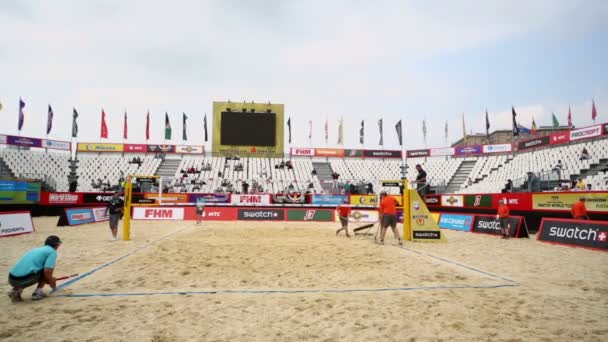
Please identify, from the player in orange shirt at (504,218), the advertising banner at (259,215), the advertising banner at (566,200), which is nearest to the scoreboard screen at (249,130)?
the advertising banner at (259,215)

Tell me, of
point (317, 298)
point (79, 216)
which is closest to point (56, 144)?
point (79, 216)

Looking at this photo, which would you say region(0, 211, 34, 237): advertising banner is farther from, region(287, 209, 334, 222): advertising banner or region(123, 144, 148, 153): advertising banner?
region(123, 144, 148, 153): advertising banner

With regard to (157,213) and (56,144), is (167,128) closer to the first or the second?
(56,144)

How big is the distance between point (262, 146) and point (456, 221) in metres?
24.0

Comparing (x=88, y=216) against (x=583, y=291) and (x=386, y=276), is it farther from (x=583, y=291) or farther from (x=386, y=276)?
(x=583, y=291)

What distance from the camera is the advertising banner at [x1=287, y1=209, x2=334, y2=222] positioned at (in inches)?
1009

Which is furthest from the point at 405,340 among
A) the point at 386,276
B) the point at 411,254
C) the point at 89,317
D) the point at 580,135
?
the point at 580,135

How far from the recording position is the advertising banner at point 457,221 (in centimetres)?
1846

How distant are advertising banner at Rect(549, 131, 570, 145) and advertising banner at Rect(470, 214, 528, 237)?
92.3 feet

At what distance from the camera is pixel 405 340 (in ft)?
13.4

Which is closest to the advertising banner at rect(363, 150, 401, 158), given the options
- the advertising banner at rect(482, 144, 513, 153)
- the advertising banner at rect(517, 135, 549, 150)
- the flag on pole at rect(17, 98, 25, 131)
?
the advertising banner at rect(482, 144, 513, 153)

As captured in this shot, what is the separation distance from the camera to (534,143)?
39.7 metres

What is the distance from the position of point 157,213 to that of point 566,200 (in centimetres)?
2570

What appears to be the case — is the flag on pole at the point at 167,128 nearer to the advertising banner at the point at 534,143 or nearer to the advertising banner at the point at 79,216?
the advertising banner at the point at 79,216
